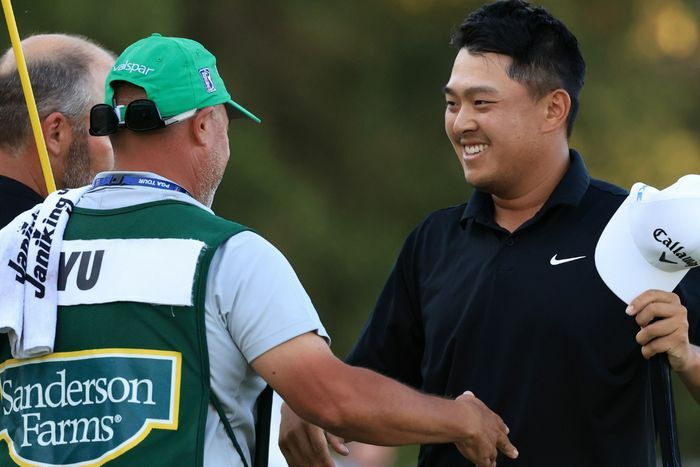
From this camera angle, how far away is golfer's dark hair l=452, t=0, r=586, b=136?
4391 mm

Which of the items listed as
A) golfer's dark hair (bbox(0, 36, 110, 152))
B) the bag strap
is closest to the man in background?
golfer's dark hair (bbox(0, 36, 110, 152))

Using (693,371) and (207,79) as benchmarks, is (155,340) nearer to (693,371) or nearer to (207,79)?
(207,79)

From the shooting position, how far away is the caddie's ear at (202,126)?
3820 millimetres

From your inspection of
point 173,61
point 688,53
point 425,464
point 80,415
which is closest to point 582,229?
point 425,464

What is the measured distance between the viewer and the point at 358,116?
1294cm

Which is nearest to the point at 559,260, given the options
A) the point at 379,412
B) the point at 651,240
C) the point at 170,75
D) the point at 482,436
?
the point at 651,240

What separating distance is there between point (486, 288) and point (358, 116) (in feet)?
29.0

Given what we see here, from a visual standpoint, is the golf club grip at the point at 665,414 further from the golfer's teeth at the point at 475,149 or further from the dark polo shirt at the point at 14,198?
the dark polo shirt at the point at 14,198

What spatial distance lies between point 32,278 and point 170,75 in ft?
2.18

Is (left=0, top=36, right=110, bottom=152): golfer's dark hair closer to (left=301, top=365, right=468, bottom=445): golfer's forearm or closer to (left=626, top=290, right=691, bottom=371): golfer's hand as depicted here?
(left=301, top=365, right=468, bottom=445): golfer's forearm

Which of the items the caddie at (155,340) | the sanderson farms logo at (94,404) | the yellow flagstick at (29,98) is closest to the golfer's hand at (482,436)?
the caddie at (155,340)

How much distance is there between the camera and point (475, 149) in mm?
4391

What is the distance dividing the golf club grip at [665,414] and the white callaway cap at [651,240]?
210 mm

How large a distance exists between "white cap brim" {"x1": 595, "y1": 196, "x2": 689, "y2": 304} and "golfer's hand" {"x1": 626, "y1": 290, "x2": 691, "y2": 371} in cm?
6
